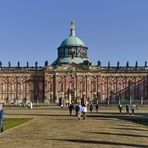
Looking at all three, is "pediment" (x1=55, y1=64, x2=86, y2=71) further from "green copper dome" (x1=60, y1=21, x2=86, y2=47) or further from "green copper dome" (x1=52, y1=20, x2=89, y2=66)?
"green copper dome" (x1=60, y1=21, x2=86, y2=47)

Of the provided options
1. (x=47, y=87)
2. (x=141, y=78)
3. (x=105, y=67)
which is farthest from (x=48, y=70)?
(x=141, y=78)

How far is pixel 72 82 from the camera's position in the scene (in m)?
135

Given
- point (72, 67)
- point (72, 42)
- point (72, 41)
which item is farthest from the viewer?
point (72, 41)

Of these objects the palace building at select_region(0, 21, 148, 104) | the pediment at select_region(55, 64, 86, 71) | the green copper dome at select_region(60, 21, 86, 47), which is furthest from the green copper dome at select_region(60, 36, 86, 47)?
the pediment at select_region(55, 64, 86, 71)

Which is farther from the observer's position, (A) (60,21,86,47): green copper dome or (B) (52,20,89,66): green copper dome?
(A) (60,21,86,47): green copper dome

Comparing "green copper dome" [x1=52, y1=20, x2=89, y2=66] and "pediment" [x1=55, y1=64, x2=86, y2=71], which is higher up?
"green copper dome" [x1=52, y1=20, x2=89, y2=66]

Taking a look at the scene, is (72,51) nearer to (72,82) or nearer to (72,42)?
(72,42)

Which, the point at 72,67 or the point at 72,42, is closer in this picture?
the point at 72,67

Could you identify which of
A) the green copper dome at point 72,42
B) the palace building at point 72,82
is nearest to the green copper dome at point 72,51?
the green copper dome at point 72,42

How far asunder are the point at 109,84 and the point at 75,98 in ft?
40.1

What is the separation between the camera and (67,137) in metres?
22.4

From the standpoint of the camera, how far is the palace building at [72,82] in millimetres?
133375

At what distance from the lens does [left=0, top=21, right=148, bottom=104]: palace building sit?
438 ft

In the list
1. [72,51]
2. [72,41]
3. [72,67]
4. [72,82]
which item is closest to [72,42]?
[72,41]
